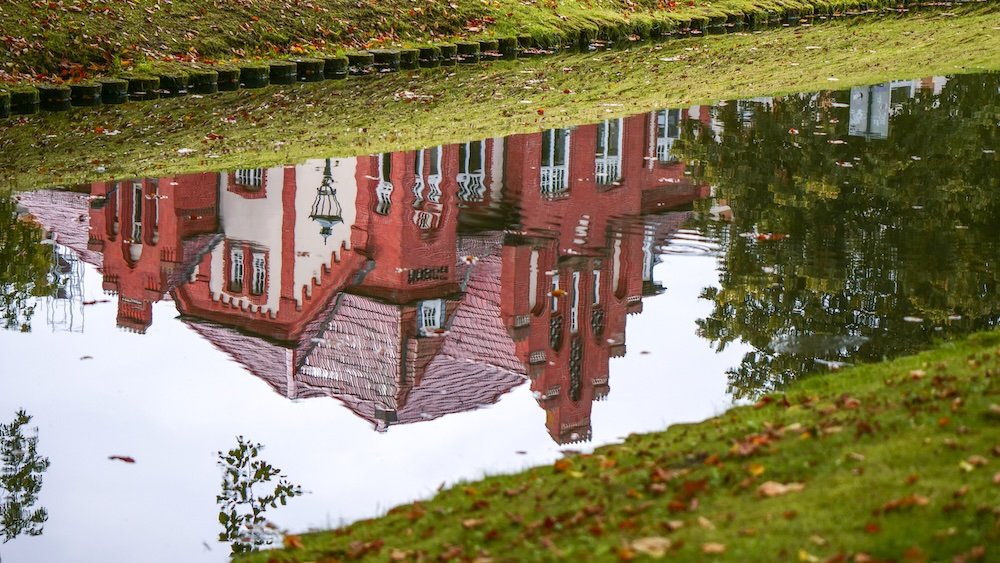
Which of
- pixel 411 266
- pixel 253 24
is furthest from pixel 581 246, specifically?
pixel 253 24

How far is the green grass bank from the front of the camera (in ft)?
103

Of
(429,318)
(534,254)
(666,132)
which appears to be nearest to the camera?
(429,318)

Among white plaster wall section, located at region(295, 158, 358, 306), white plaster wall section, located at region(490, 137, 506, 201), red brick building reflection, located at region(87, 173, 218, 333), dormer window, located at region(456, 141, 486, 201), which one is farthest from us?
white plaster wall section, located at region(490, 137, 506, 201)

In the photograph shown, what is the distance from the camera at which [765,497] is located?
8.84m

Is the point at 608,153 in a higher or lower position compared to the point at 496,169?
higher

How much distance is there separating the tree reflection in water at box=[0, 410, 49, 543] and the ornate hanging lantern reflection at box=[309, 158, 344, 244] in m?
7.45

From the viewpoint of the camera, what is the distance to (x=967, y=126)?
2673cm

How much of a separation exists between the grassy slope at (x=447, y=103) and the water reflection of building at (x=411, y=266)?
190 cm

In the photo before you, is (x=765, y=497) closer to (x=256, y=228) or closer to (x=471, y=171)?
(x=256, y=228)

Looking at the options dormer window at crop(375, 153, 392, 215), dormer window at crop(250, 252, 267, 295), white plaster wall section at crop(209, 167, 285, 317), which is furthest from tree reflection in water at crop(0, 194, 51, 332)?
dormer window at crop(375, 153, 392, 215)

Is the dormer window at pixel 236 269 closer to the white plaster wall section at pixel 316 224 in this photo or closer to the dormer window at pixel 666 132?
the white plaster wall section at pixel 316 224

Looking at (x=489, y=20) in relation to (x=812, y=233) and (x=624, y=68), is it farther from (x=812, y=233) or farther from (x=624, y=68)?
(x=812, y=233)

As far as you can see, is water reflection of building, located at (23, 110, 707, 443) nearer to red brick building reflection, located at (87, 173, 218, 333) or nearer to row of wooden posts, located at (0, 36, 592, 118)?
red brick building reflection, located at (87, 173, 218, 333)

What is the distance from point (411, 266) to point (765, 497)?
32.9 feet
